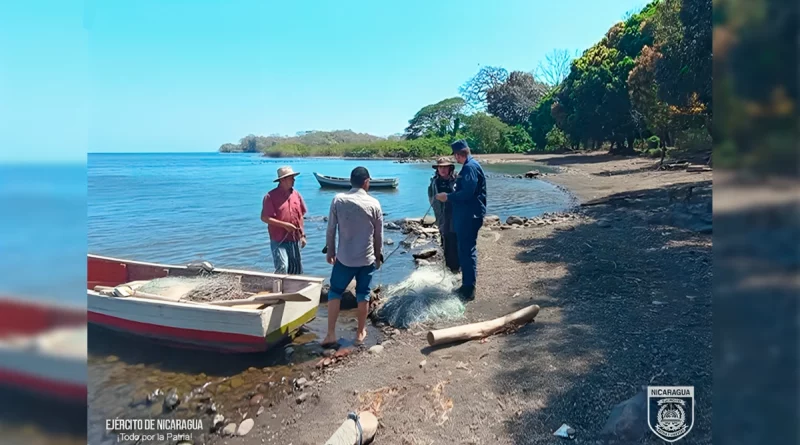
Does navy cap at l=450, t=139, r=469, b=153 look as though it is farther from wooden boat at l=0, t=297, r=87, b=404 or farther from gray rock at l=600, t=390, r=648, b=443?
wooden boat at l=0, t=297, r=87, b=404

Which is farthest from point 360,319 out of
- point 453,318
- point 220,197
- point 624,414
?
point 220,197

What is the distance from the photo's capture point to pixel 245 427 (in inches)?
177

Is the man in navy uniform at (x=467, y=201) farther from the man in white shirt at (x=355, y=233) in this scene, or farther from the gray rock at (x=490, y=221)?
the gray rock at (x=490, y=221)

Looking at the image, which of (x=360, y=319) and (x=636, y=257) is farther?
(x=636, y=257)

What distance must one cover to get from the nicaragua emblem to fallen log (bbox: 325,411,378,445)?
6.32ft

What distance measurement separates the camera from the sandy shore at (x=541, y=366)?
12.3ft

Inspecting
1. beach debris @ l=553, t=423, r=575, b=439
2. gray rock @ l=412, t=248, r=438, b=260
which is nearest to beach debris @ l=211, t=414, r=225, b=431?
beach debris @ l=553, t=423, r=575, b=439

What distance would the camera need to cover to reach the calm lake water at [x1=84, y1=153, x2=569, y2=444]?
202 inches

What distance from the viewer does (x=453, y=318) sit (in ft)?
20.7

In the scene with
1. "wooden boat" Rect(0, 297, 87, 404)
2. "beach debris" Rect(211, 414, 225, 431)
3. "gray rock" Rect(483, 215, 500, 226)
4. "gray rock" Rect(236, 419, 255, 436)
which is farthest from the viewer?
"gray rock" Rect(483, 215, 500, 226)

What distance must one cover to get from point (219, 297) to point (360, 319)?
1.89 meters

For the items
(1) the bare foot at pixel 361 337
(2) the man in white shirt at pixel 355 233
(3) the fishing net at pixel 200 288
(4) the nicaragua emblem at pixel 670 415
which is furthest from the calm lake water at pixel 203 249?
(4) the nicaragua emblem at pixel 670 415

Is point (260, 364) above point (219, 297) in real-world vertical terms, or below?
below

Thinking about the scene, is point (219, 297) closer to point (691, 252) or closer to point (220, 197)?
point (691, 252)
